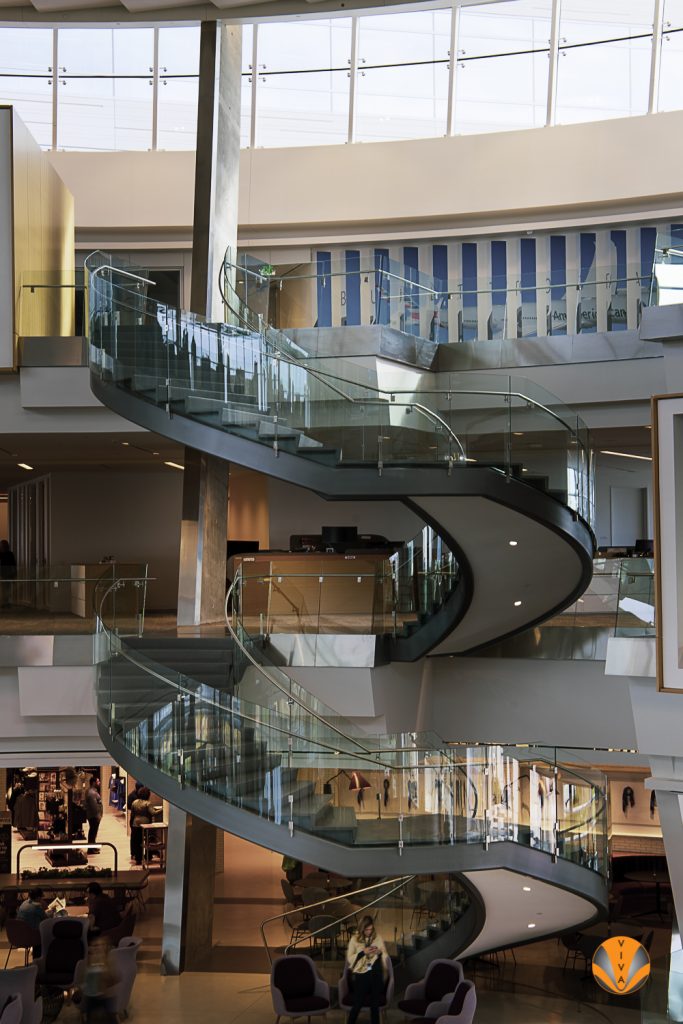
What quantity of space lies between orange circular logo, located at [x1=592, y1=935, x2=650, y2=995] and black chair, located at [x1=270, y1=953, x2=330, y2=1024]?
2561 millimetres

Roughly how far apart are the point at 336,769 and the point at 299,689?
1.35 metres

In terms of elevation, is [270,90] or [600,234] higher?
[270,90]

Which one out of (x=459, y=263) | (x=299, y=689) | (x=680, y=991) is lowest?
(x=680, y=991)

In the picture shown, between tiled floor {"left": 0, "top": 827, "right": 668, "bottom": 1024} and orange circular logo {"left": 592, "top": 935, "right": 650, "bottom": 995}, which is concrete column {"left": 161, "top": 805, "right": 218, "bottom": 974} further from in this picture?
orange circular logo {"left": 592, "top": 935, "right": 650, "bottom": 995}

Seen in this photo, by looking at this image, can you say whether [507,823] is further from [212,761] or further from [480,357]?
[480,357]

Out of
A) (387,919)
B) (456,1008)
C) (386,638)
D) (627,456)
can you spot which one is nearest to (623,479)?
(627,456)

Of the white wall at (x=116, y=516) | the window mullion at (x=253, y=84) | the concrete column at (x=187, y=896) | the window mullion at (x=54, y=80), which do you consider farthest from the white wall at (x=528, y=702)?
the window mullion at (x=54, y=80)

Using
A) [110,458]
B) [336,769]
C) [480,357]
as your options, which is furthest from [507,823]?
[110,458]

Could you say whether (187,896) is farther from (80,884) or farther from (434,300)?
(434,300)

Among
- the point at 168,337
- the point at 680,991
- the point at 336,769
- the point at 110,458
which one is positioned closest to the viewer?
the point at 336,769

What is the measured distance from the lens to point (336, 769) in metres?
10.0

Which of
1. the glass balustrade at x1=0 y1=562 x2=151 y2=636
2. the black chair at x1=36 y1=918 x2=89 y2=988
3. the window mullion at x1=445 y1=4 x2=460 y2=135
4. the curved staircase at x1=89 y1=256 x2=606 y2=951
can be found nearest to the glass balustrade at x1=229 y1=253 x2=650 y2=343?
the curved staircase at x1=89 y1=256 x2=606 y2=951

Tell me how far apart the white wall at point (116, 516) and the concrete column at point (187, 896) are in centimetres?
978

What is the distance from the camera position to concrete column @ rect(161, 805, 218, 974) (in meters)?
12.8
